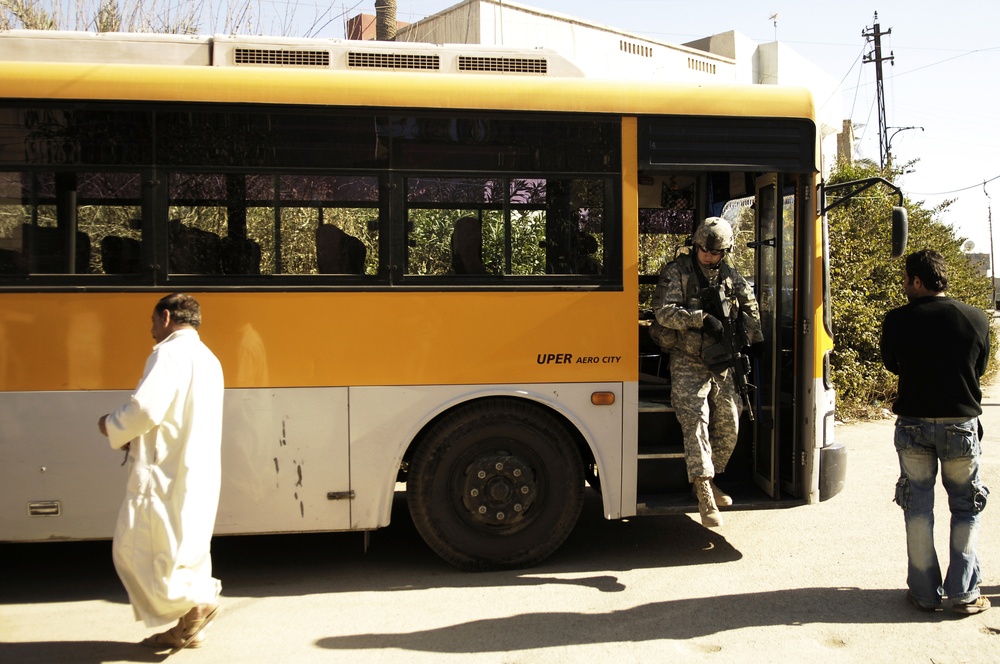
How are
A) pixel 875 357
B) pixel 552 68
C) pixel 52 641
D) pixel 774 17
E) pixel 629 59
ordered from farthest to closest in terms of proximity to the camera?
pixel 774 17
pixel 629 59
pixel 875 357
pixel 552 68
pixel 52 641

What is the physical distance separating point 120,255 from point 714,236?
378cm

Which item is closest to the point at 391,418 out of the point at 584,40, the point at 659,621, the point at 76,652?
the point at 659,621

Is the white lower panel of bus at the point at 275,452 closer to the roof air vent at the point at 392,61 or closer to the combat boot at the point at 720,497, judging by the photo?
A: the combat boot at the point at 720,497

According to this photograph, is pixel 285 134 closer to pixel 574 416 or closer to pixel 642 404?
pixel 574 416

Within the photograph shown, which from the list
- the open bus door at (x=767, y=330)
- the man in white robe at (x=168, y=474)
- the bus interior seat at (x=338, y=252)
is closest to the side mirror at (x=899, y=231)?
the open bus door at (x=767, y=330)

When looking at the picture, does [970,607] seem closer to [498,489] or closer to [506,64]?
[498,489]

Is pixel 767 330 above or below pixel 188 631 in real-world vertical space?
above

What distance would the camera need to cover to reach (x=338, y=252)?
17.6 ft

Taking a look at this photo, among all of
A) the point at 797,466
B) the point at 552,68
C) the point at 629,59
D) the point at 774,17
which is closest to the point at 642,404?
the point at 797,466

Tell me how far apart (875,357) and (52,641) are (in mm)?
11513

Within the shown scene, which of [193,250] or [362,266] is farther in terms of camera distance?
[362,266]

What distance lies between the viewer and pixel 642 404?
6.12 meters

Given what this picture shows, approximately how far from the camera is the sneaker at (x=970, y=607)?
489 centimetres

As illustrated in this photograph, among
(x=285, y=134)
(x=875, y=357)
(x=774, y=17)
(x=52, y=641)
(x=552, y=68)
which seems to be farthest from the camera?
(x=774, y=17)
